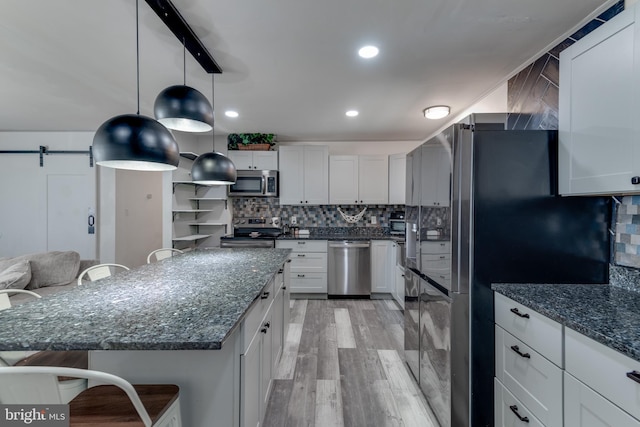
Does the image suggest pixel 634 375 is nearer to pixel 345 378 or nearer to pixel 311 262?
pixel 345 378

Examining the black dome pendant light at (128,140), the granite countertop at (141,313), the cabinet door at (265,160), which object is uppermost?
the cabinet door at (265,160)

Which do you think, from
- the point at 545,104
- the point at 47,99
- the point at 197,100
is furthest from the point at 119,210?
the point at 545,104

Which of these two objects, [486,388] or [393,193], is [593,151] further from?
[393,193]

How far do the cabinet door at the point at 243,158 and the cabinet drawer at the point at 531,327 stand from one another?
3.79 metres

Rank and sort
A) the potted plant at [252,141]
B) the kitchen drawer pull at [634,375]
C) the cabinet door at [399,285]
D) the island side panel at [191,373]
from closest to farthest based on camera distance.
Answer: the kitchen drawer pull at [634,375], the island side panel at [191,373], the cabinet door at [399,285], the potted plant at [252,141]

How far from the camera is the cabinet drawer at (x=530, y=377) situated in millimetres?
1112

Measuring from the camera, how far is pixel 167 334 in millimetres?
921

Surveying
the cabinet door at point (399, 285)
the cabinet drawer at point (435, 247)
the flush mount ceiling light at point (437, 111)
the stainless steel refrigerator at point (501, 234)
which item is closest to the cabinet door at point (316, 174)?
the cabinet door at point (399, 285)

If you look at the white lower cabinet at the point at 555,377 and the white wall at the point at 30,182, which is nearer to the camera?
the white lower cabinet at the point at 555,377

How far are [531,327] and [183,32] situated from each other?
8.28 ft

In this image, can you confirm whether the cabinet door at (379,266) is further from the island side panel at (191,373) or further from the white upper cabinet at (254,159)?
the island side panel at (191,373)

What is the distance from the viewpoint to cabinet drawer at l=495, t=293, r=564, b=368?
3.67 feet

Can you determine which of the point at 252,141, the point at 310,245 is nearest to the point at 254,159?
the point at 252,141

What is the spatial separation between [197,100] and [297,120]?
2.22 metres
